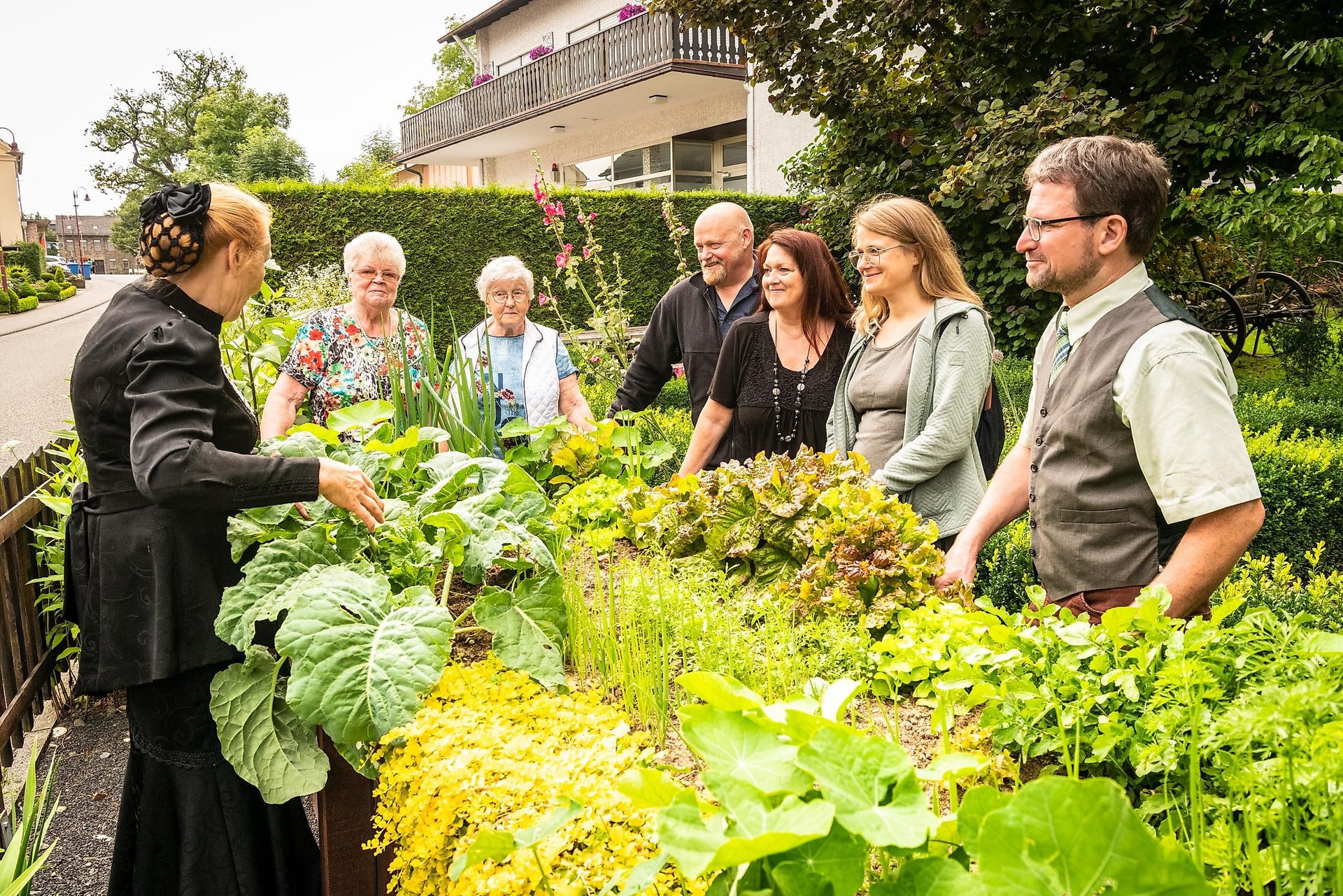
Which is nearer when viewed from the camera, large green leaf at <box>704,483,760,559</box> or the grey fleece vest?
the grey fleece vest

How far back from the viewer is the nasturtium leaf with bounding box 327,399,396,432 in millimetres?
2543

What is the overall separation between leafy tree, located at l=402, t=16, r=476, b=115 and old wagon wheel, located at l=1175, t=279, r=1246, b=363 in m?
38.8

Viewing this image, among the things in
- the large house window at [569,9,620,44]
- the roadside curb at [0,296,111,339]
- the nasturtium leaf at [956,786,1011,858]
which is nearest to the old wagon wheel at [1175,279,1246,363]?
the nasturtium leaf at [956,786,1011,858]

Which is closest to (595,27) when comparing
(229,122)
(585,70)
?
(585,70)

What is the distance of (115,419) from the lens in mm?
2004

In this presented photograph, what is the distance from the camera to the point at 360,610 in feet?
5.80

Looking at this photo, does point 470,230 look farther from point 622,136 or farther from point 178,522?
point 178,522

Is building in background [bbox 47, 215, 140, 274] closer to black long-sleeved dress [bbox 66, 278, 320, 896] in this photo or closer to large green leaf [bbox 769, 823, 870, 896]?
black long-sleeved dress [bbox 66, 278, 320, 896]

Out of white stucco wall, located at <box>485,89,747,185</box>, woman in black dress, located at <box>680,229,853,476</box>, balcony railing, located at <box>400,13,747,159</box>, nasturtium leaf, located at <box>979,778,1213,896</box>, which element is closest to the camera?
nasturtium leaf, located at <box>979,778,1213,896</box>

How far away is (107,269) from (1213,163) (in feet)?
531

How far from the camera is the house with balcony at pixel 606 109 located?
61.7 feet

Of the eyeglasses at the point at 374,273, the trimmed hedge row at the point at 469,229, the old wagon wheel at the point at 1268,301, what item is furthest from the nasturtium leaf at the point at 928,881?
the trimmed hedge row at the point at 469,229

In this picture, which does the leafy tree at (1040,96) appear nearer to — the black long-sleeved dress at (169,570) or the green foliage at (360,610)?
the green foliage at (360,610)

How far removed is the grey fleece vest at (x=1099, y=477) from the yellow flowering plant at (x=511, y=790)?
3.58ft
